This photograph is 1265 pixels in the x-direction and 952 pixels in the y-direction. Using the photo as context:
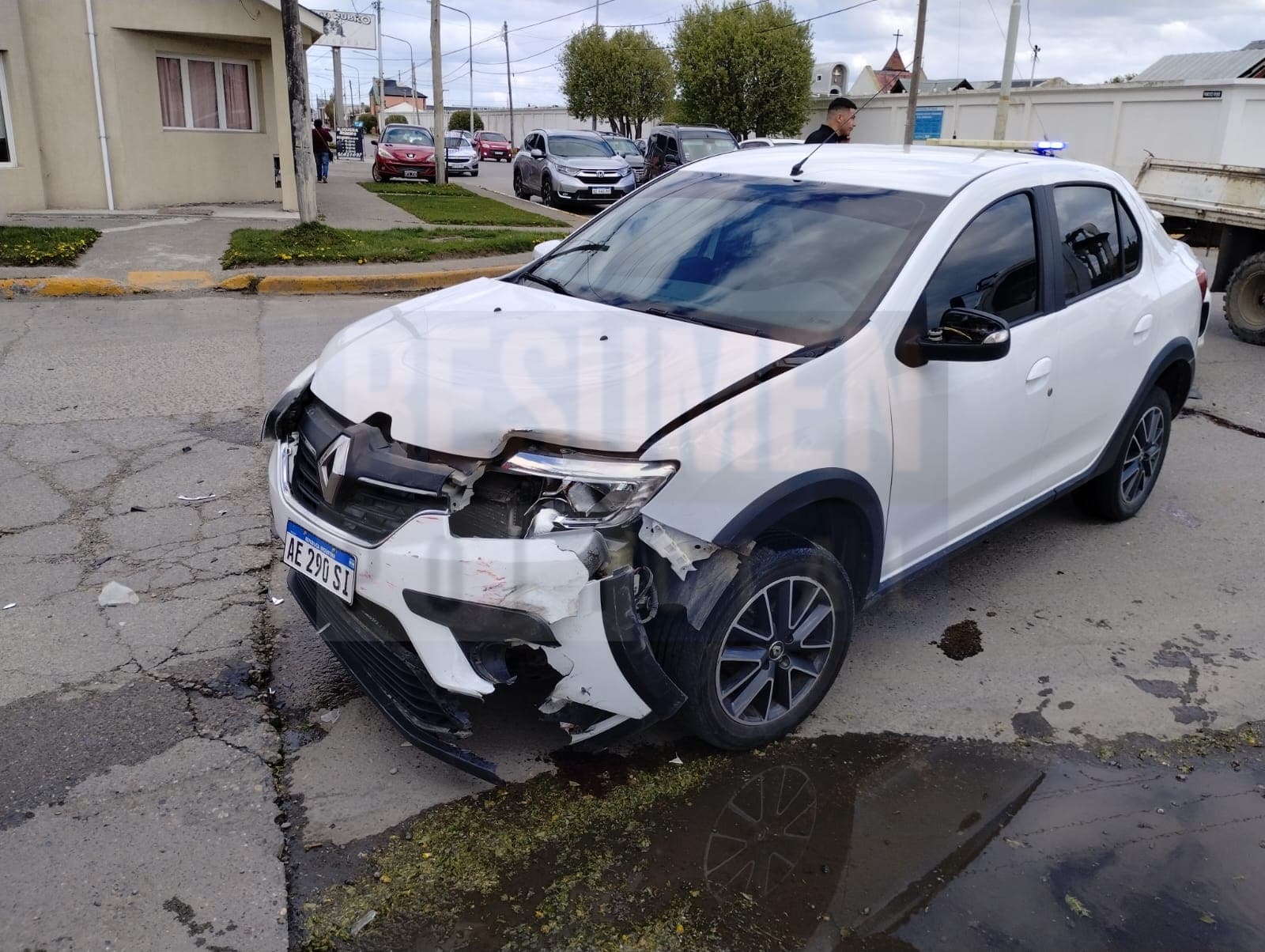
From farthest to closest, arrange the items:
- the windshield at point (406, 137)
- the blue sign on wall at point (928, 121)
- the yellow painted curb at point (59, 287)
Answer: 1. the blue sign on wall at point (928, 121)
2. the windshield at point (406, 137)
3. the yellow painted curb at point (59, 287)

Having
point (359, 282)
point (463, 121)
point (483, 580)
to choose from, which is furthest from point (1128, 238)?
point (463, 121)

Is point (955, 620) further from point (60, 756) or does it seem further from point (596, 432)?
point (60, 756)

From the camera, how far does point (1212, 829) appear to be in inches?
120

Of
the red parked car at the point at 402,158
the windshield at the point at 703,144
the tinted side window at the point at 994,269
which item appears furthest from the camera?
the red parked car at the point at 402,158

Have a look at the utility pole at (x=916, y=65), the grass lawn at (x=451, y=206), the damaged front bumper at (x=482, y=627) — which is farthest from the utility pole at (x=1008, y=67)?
the damaged front bumper at (x=482, y=627)

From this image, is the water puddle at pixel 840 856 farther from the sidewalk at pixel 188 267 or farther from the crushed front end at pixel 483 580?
the sidewalk at pixel 188 267

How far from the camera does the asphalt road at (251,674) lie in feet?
9.01

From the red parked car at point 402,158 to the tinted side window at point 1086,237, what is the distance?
2323 cm

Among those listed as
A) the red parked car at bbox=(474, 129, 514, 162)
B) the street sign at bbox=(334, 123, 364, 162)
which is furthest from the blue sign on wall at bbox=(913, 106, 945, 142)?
the red parked car at bbox=(474, 129, 514, 162)

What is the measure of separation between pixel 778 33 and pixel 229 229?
3469 centimetres

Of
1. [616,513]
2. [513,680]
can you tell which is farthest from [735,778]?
[616,513]

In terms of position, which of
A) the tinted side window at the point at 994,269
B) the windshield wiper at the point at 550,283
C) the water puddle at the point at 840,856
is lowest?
the water puddle at the point at 840,856

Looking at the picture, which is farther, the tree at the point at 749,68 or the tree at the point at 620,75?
the tree at the point at 620,75

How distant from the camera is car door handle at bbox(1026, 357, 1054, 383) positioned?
3.87 metres
